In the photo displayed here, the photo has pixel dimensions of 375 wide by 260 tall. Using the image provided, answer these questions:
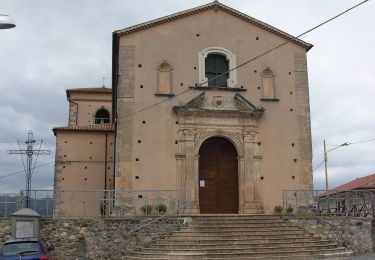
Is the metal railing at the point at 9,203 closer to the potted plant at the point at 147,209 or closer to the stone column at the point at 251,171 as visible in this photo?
the potted plant at the point at 147,209

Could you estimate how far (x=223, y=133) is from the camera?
75.9 feet

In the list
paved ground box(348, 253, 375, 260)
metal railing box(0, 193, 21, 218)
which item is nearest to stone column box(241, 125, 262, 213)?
paved ground box(348, 253, 375, 260)

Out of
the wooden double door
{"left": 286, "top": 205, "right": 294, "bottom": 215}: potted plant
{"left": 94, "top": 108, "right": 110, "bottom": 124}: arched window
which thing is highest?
{"left": 94, "top": 108, "right": 110, "bottom": 124}: arched window

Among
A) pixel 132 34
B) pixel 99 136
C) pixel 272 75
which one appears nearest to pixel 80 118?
pixel 99 136

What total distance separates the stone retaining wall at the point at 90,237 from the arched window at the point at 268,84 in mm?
9283

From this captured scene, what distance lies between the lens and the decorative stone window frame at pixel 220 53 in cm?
2358

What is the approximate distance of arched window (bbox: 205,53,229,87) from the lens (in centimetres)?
2388

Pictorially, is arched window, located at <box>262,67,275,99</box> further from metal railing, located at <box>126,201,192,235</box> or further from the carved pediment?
metal railing, located at <box>126,201,192,235</box>

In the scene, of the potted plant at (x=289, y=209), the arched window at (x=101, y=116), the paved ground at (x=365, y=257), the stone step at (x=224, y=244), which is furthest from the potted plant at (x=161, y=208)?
the arched window at (x=101, y=116)

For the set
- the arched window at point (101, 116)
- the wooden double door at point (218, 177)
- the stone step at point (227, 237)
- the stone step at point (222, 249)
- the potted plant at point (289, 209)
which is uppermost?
the arched window at point (101, 116)

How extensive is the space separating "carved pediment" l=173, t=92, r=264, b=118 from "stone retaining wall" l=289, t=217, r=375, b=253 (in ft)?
18.3

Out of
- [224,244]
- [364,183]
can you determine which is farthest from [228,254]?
[364,183]

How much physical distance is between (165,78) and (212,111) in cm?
270

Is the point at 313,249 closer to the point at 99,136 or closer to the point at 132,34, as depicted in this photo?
the point at 132,34
